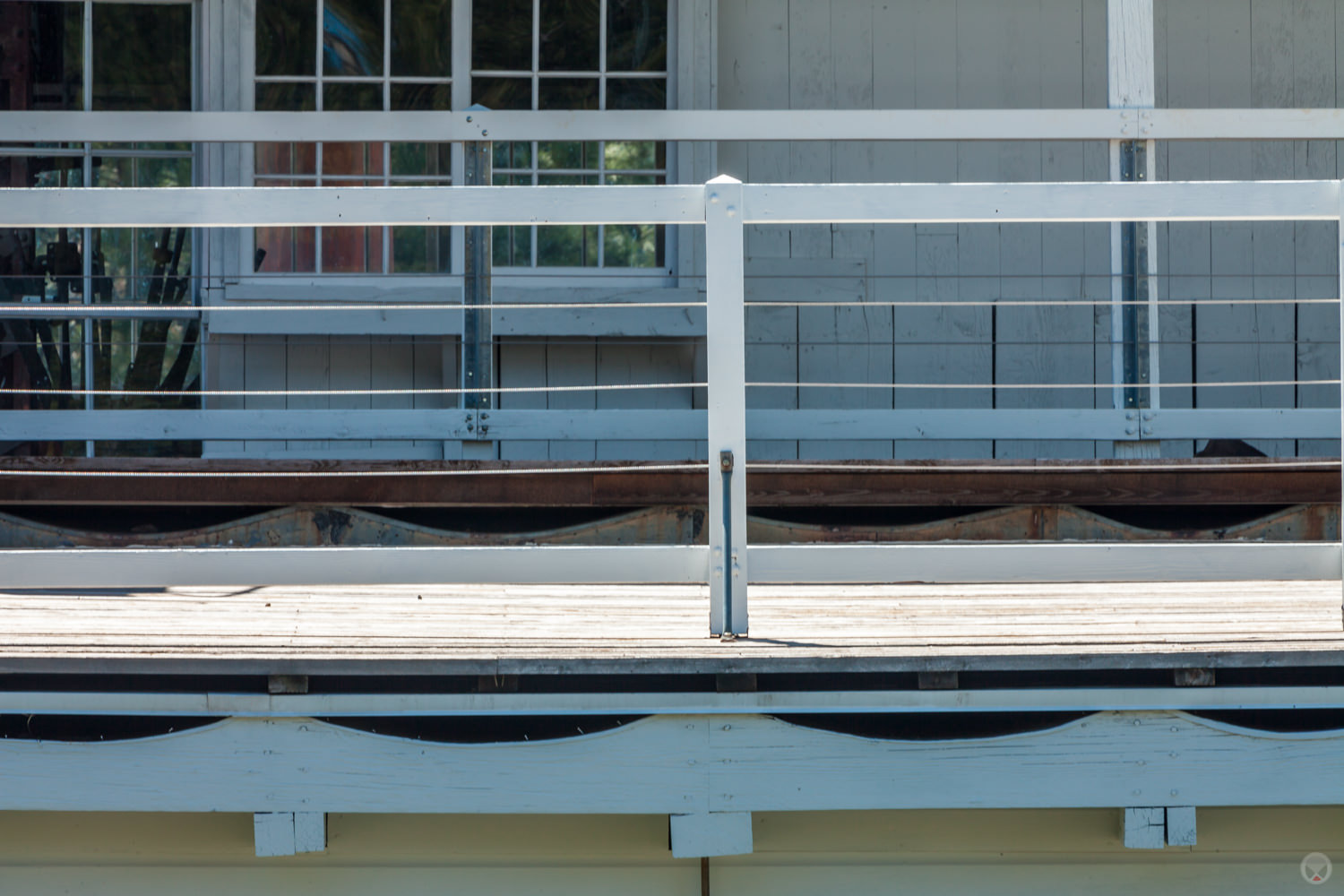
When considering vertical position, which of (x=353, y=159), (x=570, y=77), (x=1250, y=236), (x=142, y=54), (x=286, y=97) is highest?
(x=142, y=54)

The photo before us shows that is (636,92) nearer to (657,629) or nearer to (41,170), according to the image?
(41,170)

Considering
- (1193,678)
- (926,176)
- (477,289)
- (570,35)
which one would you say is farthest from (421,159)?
(1193,678)

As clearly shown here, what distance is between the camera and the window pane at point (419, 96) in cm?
610

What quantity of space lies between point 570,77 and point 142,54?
2256 millimetres

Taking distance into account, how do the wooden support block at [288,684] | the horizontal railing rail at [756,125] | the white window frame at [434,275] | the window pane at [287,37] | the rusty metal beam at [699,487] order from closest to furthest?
the wooden support block at [288,684]
the rusty metal beam at [699,487]
the horizontal railing rail at [756,125]
the white window frame at [434,275]
the window pane at [287,37]

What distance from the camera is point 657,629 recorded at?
2359mm

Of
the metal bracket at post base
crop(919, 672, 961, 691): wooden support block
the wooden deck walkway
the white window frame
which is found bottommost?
crop(919, 672, 961, 691): wooden support block

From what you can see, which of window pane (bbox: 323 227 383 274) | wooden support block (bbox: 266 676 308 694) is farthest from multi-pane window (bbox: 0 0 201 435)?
wooden support block (bbox: 266 676 308 694)

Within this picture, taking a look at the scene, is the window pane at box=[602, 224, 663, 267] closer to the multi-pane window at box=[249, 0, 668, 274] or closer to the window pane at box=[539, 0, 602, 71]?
the multi-pane window at box=[249, 0, 668, 274]

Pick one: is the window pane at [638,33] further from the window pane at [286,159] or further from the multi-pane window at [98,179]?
the multi-pane window at [98,179]

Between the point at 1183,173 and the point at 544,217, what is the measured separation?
16.9ft

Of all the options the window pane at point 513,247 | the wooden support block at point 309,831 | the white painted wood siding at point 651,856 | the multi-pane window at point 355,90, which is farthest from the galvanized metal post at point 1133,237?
the multi-pane window at point 355,90

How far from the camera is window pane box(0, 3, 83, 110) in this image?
614 cm

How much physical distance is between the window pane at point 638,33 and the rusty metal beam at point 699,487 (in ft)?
10.1
